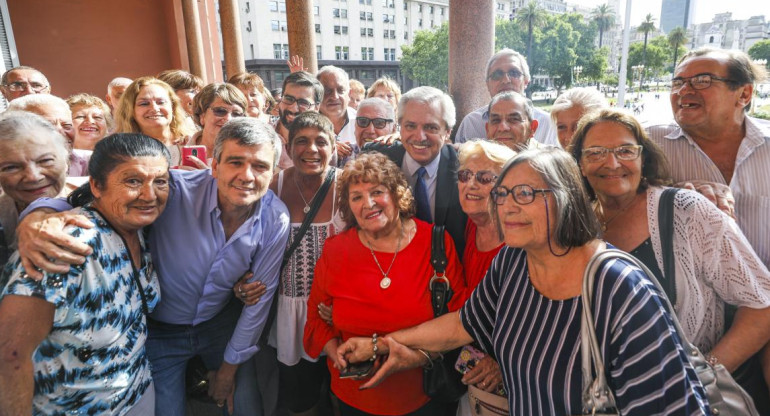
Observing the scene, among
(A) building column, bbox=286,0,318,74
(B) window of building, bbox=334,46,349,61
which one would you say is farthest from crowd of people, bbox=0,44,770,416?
(B) window of building, bbox=334,46,349,61

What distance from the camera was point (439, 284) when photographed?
2.35 m

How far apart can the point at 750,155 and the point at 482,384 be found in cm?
221

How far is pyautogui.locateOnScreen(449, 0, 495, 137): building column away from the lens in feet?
17.0

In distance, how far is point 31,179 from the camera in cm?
215

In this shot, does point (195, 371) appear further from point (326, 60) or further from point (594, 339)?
point (326, 60)

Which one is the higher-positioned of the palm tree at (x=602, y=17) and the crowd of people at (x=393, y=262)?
the palm tree at (x=602, y=17)

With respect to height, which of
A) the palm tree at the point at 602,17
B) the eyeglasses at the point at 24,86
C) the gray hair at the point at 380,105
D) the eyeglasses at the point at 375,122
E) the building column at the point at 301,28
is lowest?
the eyeglasses at the point at 375,122

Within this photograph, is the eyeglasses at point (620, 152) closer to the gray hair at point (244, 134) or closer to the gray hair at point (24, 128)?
the gray hair at point (244, 134)

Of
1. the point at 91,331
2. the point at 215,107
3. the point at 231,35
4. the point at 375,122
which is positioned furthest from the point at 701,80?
the point at 231,35

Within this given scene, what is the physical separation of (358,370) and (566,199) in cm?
141

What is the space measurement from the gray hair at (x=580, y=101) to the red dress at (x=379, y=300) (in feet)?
5.85

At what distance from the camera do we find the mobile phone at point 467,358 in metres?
2.28

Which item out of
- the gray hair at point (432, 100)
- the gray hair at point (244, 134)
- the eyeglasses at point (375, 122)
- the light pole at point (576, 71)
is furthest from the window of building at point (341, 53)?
the gray hair at point (244, 134)

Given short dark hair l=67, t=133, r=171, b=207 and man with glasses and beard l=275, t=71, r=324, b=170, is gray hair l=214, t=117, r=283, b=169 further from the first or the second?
man with glasses and beard l=275, t=71, r=324, b=170
